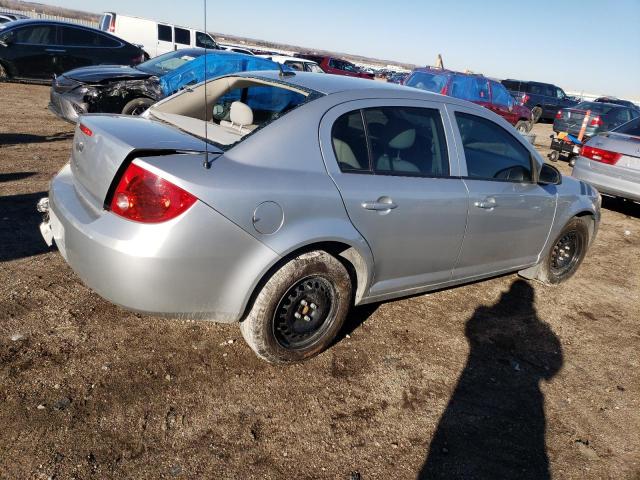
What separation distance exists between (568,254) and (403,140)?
8.42ft

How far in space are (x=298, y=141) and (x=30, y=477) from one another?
1974 mm

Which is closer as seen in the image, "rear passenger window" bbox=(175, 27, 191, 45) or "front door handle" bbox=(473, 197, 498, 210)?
"front door handle" bbox=(473, 197, 498, 210)

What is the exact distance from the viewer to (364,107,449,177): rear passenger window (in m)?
3.12

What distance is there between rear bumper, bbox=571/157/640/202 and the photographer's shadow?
387 centimetres

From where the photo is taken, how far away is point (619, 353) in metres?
3.77

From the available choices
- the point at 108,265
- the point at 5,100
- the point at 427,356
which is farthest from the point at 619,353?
the point at 5,100

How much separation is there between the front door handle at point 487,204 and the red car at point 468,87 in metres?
9.67

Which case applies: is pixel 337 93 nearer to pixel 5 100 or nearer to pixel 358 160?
pixel 358 160

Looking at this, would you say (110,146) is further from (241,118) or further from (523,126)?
(523,126)

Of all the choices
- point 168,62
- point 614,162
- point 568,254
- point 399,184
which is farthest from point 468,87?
point 399,184

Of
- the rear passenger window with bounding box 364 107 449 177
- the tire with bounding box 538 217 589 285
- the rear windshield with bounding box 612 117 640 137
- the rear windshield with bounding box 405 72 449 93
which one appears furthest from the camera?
the rear windshield with bounding box 405 72 449 93

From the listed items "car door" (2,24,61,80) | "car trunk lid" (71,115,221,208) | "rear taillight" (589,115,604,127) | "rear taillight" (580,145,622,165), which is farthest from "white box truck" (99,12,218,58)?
"car trunk lid" (71,115,221,208)

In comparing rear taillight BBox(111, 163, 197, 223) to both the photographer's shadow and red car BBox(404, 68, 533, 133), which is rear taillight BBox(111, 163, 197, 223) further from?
red car BBox(404, 68, 533, 133)

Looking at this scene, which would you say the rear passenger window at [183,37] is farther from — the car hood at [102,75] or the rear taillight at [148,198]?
the rear taillight at [148,198]
